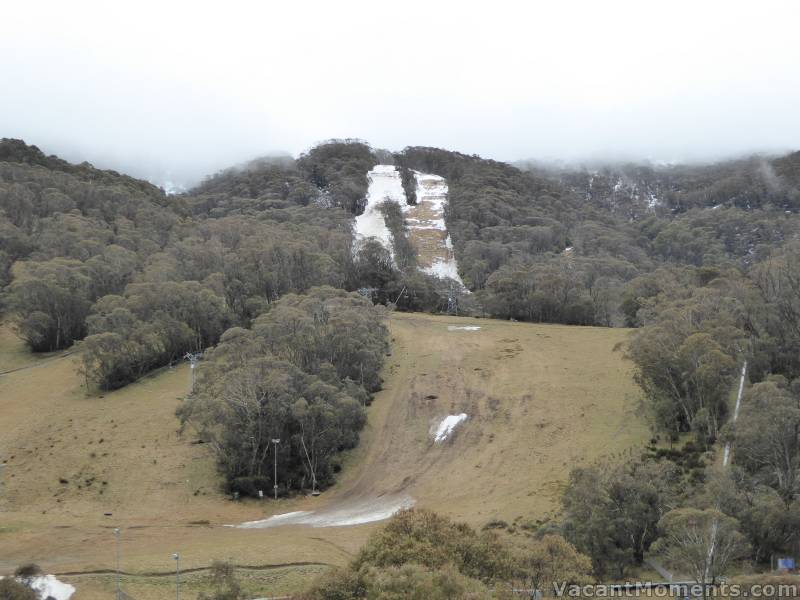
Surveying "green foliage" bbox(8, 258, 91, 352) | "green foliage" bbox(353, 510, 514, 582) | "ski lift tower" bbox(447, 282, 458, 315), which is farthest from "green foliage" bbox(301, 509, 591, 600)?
"ski lift tower" bbox(447, 282, 458, 315)

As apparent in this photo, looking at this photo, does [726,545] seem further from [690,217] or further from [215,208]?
[690,217]

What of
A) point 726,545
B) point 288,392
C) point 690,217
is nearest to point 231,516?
point 288,392

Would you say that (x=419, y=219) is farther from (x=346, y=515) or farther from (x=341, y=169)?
(x=346, y=515)

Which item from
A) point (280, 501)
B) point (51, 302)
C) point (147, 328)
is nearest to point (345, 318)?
point (280, 501)

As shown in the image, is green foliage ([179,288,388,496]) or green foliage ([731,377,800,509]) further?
green foliage ([179,288,388,496])

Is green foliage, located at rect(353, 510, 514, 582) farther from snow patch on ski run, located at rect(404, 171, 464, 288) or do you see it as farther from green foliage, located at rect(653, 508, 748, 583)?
snow patch on ski run, located at rect(404, 171, 464, 288)

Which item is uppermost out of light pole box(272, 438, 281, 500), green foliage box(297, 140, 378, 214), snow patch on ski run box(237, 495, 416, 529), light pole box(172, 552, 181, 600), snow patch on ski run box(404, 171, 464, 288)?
green foliage box(297, 140, 378, 214)

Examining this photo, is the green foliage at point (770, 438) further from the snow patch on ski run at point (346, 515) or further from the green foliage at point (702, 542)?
the snow patch on ski run at point (346, 515)
